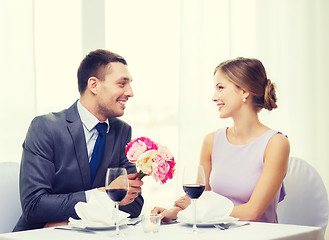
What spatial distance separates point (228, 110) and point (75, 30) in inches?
45.0

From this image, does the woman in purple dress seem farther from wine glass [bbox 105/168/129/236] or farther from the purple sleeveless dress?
wine glass [bbox 105/168/129/236]

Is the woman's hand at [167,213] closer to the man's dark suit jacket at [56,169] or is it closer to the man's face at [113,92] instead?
the man's dark suit jacket at [56,169]

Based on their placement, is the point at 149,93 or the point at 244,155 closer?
the point at 244,155

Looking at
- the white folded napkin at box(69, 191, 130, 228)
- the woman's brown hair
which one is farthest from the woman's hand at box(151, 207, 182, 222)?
the woman's brown hair

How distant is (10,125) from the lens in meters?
2.63

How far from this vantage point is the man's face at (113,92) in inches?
92.6

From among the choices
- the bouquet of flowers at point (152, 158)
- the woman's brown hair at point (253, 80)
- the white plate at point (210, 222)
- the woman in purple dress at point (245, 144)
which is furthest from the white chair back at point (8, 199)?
the woman's brown hair at point (253, 80)

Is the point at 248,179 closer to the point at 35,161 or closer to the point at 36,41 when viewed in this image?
the point at 35,161

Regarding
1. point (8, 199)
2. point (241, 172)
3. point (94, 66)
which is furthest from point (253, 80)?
point (8, 199)

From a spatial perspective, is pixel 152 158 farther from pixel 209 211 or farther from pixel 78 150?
pixel 78 150

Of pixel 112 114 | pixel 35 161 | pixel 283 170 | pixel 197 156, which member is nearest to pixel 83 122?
pixel 112 114

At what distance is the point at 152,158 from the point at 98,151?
0.67 m

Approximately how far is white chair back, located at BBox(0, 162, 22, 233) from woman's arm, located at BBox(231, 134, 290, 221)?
3.19 ft

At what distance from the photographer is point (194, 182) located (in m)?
1.62
